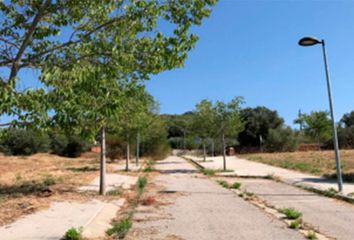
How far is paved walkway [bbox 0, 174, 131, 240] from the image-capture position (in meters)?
7.36

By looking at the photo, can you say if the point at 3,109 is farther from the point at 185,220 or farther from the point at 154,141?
the point at 154,141

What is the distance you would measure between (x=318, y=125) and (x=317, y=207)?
46.3 meters

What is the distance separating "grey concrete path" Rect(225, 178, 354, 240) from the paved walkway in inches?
172

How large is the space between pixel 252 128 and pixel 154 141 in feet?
99.9

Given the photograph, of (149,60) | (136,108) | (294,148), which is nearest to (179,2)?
(149,60)

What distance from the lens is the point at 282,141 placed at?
5531cm

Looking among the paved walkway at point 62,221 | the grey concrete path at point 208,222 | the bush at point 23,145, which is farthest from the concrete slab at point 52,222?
the bush at point 23,145

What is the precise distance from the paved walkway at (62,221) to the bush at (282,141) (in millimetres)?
46094

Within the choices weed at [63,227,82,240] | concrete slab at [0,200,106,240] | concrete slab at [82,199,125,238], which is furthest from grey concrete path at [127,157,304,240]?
concrete slab at [0,200,106,240]

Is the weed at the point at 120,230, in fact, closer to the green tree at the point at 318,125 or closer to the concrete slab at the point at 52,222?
the concrete slab at the point at 52,222

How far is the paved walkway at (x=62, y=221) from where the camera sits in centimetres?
736

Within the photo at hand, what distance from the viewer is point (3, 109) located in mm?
5133

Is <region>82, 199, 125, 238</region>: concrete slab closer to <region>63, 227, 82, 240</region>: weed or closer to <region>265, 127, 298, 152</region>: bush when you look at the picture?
<region>63, 227, 82, 240</region>: weed

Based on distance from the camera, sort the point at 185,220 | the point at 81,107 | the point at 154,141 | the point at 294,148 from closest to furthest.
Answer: the point at 81,107, the point at 185,220, the point at 154,141, the point at 294,148
